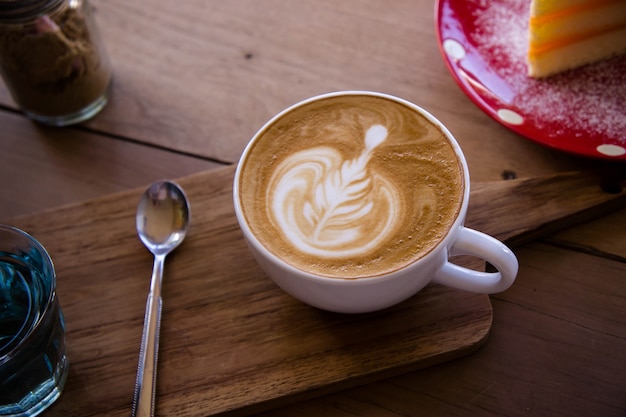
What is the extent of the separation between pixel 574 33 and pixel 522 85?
0.13m

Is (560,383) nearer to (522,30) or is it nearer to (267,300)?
(267,300)

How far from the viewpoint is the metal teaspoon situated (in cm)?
78

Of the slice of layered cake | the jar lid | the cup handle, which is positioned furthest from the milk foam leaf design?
the jar lid

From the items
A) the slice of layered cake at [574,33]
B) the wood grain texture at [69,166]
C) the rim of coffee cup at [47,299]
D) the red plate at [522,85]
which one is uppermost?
Result: the slice of layered cake at [574,33]

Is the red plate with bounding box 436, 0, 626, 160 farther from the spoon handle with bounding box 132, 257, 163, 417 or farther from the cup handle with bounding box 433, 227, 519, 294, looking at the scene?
the spoon handle with bounding box 132, 257, 163, 417

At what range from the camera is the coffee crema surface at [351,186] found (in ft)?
2.36

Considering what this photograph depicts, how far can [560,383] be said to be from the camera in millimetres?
751

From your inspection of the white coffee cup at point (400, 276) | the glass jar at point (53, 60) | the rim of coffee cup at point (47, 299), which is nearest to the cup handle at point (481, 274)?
the white coffee cup at point (400, 276)

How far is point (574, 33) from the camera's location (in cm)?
106

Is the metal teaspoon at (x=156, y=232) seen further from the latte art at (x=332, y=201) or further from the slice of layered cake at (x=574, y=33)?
the slice of layered cake at (x=574, y=33)

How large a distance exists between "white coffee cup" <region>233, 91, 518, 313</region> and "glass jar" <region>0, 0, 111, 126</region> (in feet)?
1.30

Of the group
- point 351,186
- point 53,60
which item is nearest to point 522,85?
point 351,186

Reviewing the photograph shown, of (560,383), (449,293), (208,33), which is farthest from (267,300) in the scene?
(208,33)

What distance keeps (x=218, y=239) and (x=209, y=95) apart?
0.29m
